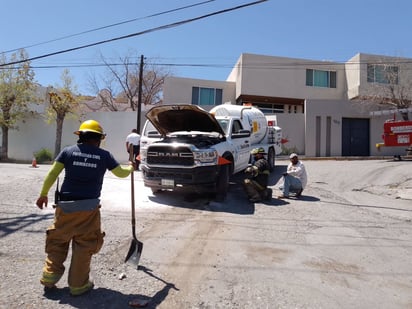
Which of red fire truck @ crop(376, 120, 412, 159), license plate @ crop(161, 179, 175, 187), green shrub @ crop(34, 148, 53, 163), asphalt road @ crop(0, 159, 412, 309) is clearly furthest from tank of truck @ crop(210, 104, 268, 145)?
green shrub @ crop(34, 148, 53, 163)

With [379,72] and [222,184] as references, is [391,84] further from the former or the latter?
[222,184]

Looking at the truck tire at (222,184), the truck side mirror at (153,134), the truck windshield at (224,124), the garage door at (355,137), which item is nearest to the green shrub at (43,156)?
the truck side mirror at (153,134)

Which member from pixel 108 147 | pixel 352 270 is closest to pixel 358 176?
pixel 352 270

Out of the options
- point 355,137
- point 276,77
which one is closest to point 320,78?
point 276,77

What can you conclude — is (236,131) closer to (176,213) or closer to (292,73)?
(176,213)

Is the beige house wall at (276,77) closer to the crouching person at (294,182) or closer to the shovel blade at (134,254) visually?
the crouching person at (294,182)

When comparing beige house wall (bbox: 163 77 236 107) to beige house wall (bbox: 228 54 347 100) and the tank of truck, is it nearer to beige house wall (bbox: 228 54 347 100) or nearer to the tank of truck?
beige house wall (bbox: 228 54 347 100)

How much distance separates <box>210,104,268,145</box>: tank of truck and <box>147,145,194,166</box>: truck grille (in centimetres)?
374

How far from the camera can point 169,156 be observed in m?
8.42

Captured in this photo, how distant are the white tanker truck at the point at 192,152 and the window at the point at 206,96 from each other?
54.4ft

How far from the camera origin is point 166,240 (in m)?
5.68

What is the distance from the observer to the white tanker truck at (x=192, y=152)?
8.22 meters

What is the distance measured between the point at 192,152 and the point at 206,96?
1984 centimetres

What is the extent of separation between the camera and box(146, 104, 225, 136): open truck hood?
9316mm
